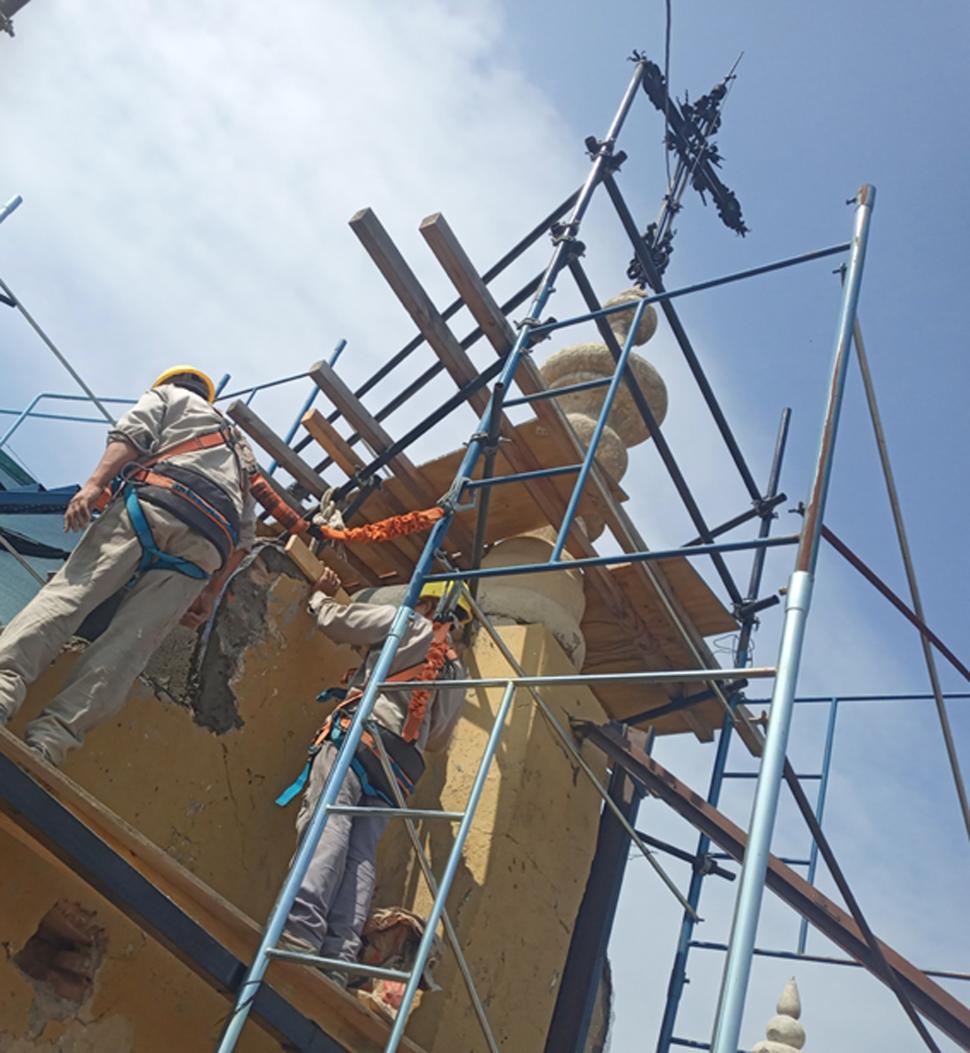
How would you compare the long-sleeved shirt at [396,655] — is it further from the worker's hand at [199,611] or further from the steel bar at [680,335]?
the steel bar at [680,335]

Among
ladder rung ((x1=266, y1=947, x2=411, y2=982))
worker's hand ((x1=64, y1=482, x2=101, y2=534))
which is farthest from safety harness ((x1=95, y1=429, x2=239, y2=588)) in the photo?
ladder rung ((x1=266, y1=947, x2=411, y2=982))

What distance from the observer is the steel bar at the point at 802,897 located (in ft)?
16.6

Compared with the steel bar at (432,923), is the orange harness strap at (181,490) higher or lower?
higher

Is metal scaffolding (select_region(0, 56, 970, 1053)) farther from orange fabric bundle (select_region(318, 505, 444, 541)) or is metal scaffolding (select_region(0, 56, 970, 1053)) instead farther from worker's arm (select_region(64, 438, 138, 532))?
worker's arm (select_region(64, 438, 138, 532))

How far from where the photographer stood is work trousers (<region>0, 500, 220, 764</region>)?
12.1 feet

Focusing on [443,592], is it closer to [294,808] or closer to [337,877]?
[294,808]

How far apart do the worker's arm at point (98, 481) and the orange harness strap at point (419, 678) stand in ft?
4.59

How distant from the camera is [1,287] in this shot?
596 centimetres

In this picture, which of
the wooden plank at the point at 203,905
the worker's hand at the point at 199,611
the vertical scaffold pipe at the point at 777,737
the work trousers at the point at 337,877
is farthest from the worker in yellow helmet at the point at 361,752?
the vertical scaffold pipe at the point at 777,737

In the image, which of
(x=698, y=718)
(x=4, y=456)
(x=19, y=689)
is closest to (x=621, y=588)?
(x=698, y=718)

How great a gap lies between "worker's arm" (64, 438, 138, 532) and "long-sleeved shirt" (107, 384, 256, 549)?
0.04 metres

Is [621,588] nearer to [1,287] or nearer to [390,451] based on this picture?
[390,451]

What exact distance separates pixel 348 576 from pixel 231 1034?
3998 millimetres

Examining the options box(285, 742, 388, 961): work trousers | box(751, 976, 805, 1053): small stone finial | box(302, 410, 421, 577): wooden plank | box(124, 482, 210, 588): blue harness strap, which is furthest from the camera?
box(751, 976, 805, 1053): small stone finial
